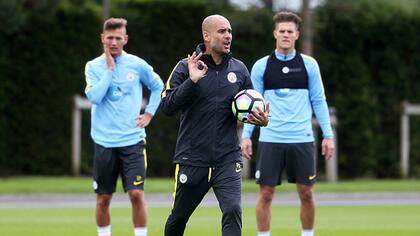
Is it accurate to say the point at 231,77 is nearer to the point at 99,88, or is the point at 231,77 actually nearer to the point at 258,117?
the point at 258,117

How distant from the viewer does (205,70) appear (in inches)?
376

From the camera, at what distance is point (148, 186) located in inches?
898

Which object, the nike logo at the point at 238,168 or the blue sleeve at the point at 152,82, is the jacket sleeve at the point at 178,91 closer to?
the nike logo at the point at 238,168

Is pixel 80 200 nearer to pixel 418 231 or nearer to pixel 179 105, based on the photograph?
pixel 418 231

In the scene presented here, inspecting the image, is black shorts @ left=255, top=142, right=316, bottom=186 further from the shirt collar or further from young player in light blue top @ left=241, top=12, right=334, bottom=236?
the shirt collar

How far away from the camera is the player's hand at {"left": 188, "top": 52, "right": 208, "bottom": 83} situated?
950cm

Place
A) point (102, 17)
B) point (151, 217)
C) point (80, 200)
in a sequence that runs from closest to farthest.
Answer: point (151, 217)
point (80, 200)
point (102, 17)

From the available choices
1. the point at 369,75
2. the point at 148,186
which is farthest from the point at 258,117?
the point at 369,75

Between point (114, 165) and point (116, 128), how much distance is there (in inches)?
16.9

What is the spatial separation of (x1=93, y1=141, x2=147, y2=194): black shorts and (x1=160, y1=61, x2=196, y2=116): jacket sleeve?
7.78ft

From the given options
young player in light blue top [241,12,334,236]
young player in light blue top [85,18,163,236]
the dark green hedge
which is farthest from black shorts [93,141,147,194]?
the dark green hedge

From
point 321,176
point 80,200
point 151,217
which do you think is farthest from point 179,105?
point 321,176

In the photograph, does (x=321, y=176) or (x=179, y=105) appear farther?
(x=321, y=176)

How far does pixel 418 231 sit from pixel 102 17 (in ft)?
40.7
